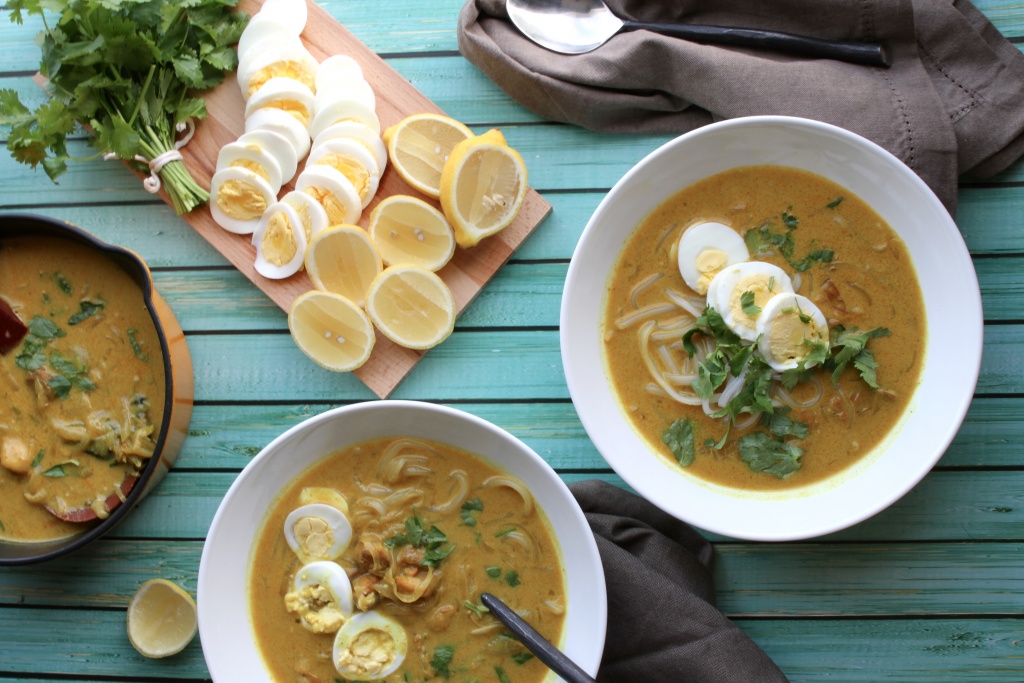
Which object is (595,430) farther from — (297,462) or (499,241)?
(297,462)

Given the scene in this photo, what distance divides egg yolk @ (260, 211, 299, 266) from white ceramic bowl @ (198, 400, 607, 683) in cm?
74

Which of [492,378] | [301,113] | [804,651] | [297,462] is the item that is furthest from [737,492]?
[301,113]

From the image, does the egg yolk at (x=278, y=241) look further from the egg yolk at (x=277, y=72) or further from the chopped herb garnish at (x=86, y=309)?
the chopped herb garnish at (x=86, y=309)

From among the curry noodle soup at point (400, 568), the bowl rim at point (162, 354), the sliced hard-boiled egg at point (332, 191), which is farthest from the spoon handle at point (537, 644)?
the sliced hard-boiled egg at point (332, 191)

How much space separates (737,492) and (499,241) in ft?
4.10

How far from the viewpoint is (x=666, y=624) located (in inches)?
108

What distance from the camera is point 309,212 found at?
2889 mm

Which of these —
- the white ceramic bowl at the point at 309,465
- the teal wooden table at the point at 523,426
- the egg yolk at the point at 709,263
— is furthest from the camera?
the teal wooden table at the point at 523,426

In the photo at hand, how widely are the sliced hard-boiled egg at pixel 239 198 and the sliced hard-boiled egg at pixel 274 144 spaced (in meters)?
0.10

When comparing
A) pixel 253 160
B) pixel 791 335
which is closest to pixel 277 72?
pixel 253 160

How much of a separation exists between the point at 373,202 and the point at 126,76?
1.03 m

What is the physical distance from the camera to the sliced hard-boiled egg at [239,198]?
2.90 m

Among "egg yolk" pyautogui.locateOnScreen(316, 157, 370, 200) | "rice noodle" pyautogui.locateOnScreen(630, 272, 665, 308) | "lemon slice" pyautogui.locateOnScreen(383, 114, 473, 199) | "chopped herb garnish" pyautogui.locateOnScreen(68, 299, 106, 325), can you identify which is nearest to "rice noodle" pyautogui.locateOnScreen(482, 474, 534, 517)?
"rice noodle" pyautogui.locateOnScreen(630, 272, 665, 308)

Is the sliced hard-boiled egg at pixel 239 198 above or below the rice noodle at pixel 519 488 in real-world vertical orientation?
above
